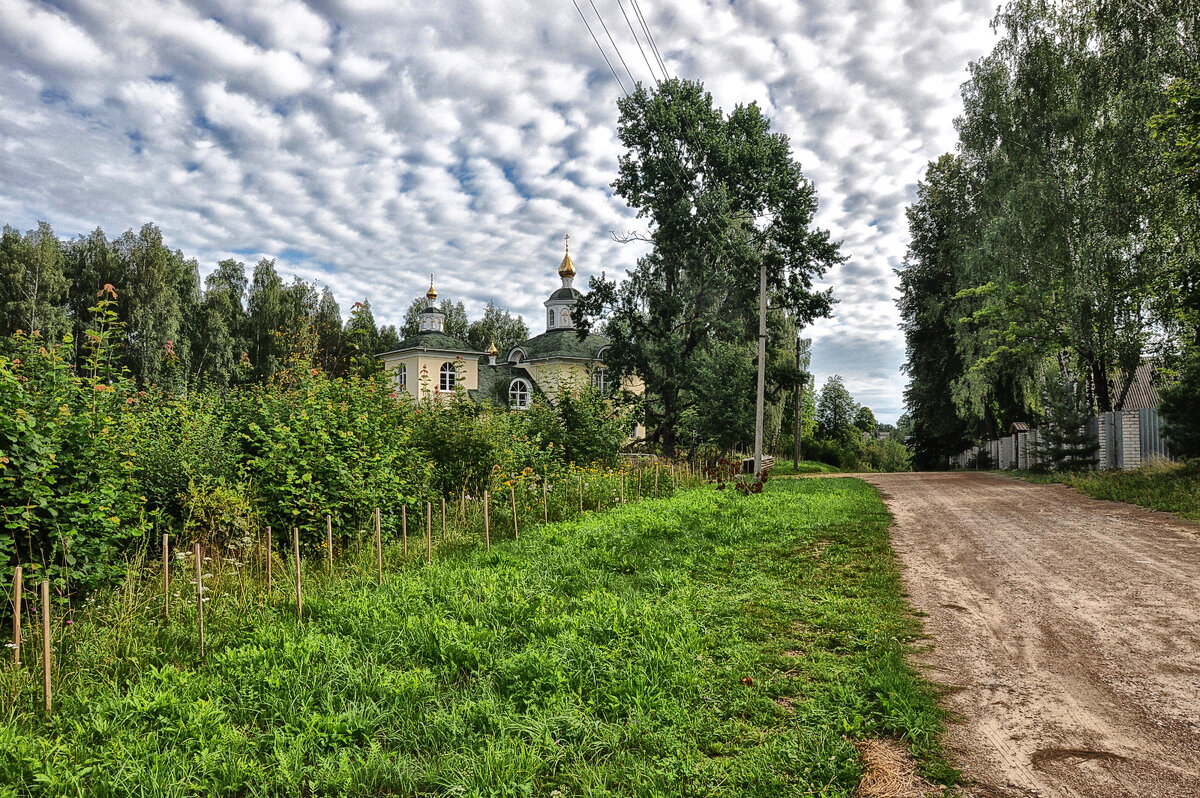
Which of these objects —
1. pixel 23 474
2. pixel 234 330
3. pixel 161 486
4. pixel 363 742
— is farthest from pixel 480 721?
pixel 234 330

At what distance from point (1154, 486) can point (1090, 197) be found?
945 cm

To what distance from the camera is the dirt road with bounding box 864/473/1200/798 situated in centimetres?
313

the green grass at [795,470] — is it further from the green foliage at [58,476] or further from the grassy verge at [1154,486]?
the green foliage at [58,476]

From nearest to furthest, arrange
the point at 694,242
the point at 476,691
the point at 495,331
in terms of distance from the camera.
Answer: the point at 476,691 → the point at 694,242 → the point at 495,331

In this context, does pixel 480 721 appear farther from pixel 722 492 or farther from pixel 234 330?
pixel 234 330

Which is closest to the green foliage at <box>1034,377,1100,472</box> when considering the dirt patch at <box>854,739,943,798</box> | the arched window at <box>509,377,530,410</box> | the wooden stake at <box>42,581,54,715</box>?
the dirt patch at <box>854,739,943,798</box>

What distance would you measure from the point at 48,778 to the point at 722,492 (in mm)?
12151

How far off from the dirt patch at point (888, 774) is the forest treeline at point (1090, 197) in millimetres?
14834

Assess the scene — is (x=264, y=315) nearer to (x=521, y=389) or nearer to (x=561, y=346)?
(x=521, y=389)

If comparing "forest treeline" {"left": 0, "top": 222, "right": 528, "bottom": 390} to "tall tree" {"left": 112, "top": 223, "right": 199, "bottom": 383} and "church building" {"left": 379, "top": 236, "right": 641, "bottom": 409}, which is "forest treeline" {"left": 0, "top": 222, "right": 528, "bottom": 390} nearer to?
"tall tree" {"left": 112, "top": 223, "right": 199, "bottom": 383}

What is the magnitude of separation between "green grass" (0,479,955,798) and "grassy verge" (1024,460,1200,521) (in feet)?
25.9

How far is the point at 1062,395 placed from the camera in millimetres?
19844

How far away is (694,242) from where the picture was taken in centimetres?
2480

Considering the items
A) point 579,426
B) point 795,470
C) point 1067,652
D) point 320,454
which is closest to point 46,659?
point 320,454
